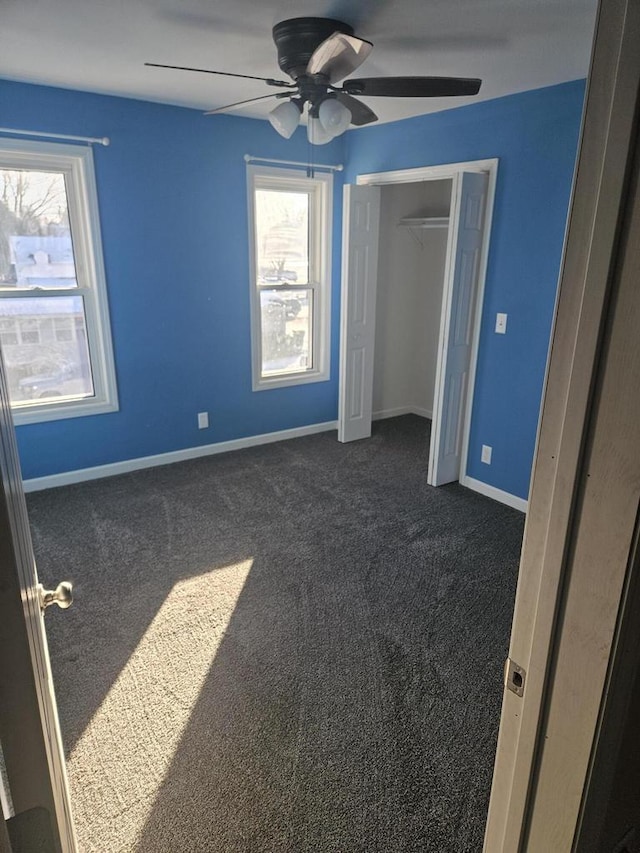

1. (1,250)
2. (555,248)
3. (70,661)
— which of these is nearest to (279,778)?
Answer: (70,661)

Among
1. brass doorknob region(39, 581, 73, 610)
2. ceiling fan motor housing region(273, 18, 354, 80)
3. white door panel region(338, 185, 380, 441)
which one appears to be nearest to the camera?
brass doorknob region(39, 581, 73, 610)

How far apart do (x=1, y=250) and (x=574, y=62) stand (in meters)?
3.31

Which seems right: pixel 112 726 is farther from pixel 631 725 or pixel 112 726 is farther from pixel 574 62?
pixel 574 62

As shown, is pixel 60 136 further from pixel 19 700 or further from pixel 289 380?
pixel 19 700

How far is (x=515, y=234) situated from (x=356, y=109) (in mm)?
1267

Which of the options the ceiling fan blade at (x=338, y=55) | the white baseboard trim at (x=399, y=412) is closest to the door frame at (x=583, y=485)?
the ceiling fan blade at (x=338, y=55)

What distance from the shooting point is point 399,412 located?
564cm

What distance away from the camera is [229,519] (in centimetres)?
344

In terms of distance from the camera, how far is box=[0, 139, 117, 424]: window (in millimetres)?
3367

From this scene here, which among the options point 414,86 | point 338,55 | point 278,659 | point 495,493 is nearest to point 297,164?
point 414,86

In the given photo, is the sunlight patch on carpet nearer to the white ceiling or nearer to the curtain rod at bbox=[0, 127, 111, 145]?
the white ceiling

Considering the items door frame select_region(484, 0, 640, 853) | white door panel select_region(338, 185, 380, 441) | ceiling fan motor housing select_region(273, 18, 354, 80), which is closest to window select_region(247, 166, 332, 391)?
white door panel select_region(338, 185, 380, 441)

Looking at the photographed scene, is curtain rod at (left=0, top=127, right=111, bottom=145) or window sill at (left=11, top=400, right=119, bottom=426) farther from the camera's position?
window sill at (left=11, top=400, right=119, bottom=426)

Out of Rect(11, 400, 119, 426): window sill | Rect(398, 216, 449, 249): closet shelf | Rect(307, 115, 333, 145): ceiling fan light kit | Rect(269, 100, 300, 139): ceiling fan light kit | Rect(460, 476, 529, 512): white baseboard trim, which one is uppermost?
Rect(269, 100, 300, 139): ceiling fan light kit
